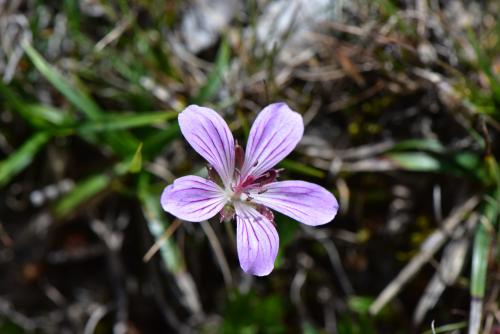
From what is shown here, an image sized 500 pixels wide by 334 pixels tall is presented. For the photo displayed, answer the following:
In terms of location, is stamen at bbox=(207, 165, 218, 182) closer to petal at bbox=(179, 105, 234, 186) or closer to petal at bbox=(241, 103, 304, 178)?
petal at bbox=(179, 105, 234, 186)

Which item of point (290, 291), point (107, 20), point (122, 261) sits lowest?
point (290, 291)

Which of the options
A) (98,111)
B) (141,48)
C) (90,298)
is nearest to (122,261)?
(90,298)

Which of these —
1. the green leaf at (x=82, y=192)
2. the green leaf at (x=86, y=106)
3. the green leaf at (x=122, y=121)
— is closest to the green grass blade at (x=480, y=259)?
the green leaf at (x=122, y=121)

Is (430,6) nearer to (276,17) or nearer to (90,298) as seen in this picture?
(276,17)

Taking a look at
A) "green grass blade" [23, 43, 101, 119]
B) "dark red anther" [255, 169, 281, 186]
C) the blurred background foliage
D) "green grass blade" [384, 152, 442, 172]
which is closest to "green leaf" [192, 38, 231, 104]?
the blurred background foliage

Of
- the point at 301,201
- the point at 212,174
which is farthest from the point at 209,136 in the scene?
the point at 301,201

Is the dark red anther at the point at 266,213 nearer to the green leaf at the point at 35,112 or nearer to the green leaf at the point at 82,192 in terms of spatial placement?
the green leaf at the point at 82,192
